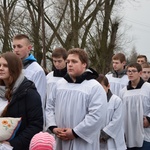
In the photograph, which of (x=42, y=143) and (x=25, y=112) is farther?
(x=25, y=112)

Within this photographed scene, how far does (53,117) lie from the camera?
5.57 metres

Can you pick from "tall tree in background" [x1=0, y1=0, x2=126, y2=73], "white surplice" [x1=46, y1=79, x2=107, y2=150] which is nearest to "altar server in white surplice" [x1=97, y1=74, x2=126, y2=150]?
"white surplice" [x1=46, y1=79, x2=107, y2=150]

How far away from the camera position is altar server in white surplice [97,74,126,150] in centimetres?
619

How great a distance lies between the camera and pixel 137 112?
24.2 ft

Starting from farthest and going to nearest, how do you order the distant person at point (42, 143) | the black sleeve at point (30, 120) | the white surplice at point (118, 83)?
the white surplice at point (118, 83), the black sleeve at point (30, 120), the distant person at point (42, 143)

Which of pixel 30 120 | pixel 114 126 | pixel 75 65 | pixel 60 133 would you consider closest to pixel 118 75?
pixel 114 126

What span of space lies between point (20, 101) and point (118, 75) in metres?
4.73

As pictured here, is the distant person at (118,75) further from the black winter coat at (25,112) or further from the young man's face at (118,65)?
the black winter coat at (25,112)

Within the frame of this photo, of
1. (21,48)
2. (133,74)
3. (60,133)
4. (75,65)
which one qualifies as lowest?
(60,133)

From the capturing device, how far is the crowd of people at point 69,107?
4.39m

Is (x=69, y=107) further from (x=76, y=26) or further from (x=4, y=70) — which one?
(x=76, y=26)

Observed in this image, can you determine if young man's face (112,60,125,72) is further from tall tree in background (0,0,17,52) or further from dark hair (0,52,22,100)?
tall tree in background (0,0,17,52)

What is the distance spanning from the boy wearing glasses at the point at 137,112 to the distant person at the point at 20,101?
3292 millimetres

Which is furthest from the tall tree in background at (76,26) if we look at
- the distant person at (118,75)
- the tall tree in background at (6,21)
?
the distant person at (118,75)
